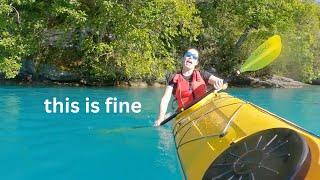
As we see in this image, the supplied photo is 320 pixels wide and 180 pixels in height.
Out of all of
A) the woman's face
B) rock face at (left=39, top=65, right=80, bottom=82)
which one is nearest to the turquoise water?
the woman's face

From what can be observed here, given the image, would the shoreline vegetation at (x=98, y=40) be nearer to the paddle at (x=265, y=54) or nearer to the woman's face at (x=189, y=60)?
the paddle at (x=265, y=54)

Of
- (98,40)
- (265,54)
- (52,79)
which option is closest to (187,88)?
(265,54)

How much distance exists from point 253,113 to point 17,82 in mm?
16306

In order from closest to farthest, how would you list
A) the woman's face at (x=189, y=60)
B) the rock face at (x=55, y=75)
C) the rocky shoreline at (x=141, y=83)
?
the woman's face at (x=189, y=60) < the rocky shoreline at (x=141, y=83) < the rock face at (x=55, y=75)

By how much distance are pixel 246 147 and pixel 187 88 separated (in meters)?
2.27

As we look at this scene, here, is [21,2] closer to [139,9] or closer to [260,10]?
[139,9]

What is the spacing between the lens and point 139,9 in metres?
19.1

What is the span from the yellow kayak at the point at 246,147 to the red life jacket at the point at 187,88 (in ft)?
5.16

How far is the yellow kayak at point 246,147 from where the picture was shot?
4.01m

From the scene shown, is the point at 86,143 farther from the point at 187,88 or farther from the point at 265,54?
the point at 265,54

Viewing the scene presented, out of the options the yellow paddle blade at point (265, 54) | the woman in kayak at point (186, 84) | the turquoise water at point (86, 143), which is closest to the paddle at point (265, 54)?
the yellow paddle blade at point (265, 54)

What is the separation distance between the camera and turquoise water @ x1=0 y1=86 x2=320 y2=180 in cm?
644

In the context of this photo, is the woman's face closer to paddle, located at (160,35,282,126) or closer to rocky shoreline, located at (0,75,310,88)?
paddle, located at (160,35,282,126)

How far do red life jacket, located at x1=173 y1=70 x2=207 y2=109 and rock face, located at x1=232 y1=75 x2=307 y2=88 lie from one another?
16.6 metres
